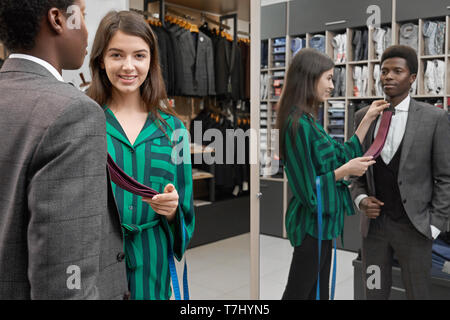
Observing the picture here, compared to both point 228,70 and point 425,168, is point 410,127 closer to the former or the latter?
point 425,168

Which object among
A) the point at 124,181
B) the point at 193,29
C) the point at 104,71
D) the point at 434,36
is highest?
the point at 193,29

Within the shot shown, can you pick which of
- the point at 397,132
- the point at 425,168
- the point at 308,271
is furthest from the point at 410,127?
the point at 308,271

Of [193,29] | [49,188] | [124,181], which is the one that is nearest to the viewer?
[49,188]

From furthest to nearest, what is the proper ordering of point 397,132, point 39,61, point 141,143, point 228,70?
point 228,70 → point 397,132 → point 141,143 → point 39,61

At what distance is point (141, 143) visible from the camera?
1.23 m

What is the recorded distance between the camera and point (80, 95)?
75cm

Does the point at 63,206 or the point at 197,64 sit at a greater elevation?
the point at 197,64

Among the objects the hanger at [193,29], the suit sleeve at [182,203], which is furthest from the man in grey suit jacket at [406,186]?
the hanger at [193,29]

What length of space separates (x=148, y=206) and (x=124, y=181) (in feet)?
0.49

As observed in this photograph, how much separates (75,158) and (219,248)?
11.0ft

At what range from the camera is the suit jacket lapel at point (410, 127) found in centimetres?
131

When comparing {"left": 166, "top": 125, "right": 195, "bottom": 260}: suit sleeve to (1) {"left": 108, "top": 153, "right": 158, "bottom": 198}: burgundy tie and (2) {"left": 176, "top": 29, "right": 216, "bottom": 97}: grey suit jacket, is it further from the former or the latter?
(2) {"left": 176, "top": 29, "right": 216, "bottom": 97}: grey suit jacket
